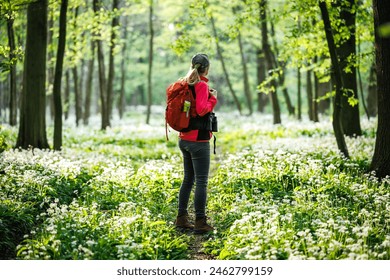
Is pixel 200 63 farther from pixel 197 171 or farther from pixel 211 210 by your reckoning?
pixel 211 210

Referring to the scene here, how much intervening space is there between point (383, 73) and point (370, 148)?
3.54 metres

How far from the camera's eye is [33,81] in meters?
12.3

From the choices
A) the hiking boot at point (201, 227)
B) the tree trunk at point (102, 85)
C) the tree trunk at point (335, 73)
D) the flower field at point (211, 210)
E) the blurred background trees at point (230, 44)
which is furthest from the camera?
the tree trunk at point (102, 85)

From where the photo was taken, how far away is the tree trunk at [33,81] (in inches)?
481

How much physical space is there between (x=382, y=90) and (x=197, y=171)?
427cm

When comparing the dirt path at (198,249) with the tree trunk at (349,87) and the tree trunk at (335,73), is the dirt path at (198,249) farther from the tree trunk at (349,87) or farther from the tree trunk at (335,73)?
the tree trunk at (349,87)

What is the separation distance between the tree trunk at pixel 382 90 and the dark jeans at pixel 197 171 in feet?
13.0

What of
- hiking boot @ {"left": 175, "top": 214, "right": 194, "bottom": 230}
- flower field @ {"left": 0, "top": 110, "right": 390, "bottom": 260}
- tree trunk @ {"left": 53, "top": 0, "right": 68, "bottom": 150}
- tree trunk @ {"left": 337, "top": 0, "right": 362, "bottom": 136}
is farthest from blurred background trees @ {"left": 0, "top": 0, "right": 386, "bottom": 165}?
hiking boot @ {"left": 175, "top": 214, "right": 194, "bottom": 230}

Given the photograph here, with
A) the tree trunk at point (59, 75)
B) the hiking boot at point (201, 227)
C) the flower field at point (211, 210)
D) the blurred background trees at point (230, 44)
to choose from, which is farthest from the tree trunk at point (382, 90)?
the tree trunk at point (59, 75)

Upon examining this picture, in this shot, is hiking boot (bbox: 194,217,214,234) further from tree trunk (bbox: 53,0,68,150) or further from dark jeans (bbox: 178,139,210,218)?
tree trunk (bbox: 53,0,68,150)

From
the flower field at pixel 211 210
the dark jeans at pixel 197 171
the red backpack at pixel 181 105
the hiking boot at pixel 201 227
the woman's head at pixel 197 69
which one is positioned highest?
the woman's head at pixel 197 69
